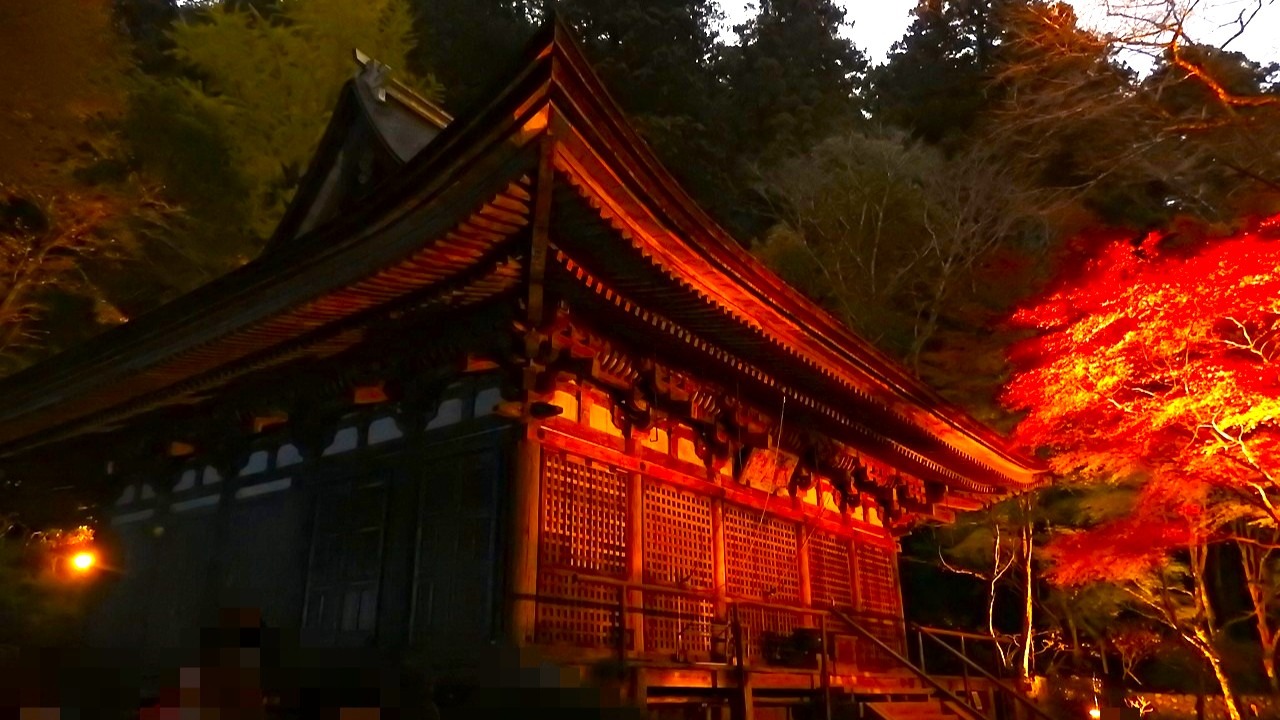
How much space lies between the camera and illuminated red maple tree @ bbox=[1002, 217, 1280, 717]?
1137 cm

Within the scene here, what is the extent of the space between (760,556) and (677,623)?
2195 millimetres

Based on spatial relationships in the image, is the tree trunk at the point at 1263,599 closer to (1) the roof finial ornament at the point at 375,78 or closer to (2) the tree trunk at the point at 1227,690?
(2) the tree trunk at the point at 1227,690

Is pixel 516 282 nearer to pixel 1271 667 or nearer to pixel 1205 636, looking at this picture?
pixel 1205 636

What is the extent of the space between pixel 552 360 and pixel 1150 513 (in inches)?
489

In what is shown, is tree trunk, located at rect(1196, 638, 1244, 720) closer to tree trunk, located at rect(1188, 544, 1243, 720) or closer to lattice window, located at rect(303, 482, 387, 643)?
tree trunk, located at rect(1188, 544, 1243, 720)

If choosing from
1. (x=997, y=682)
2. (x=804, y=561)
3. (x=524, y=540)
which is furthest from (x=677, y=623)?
(x=997, y=682)

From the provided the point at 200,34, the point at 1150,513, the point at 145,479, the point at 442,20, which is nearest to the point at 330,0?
the point at 200,34

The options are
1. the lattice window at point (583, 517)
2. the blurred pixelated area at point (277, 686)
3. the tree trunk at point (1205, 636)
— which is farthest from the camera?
the tree trunk at point (1205, 636)

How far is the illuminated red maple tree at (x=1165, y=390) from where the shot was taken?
11.4 m

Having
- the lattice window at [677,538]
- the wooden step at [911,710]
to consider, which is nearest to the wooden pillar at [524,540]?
the lattice window at [677,538]

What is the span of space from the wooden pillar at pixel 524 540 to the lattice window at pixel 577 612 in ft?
0.46

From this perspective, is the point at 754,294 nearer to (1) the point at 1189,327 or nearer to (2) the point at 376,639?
(2) the point at 376,639

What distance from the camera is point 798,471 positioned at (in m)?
11.8

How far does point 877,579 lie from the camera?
13.7m
